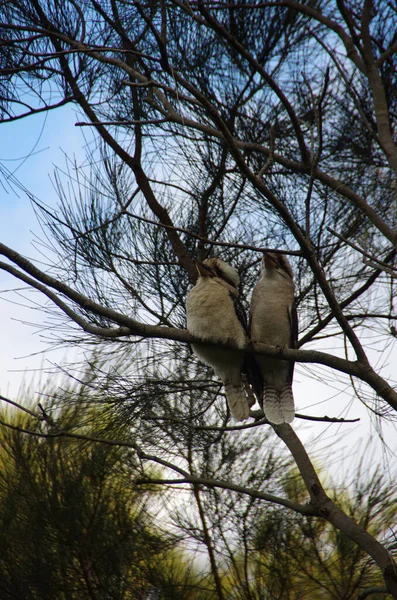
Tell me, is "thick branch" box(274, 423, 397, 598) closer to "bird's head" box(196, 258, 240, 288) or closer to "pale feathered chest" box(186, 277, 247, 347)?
"pale feathered chest" box(186, 277, 247, 347)

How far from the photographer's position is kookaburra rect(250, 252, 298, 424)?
9.91ft

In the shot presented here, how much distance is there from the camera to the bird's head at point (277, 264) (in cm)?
307

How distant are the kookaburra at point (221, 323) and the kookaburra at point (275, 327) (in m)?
0.10

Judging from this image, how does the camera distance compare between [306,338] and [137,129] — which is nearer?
[306,338]

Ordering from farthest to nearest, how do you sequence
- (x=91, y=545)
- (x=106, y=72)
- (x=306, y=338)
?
1. (x=106, y=72)
2. (x=91, y=545)
3. (x=306, y=338)

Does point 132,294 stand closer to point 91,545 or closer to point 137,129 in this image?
point 137,129

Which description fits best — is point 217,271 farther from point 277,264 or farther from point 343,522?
point 343,522

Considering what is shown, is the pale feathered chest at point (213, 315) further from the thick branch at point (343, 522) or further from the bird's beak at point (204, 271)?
the thick branch at point (343, 522)

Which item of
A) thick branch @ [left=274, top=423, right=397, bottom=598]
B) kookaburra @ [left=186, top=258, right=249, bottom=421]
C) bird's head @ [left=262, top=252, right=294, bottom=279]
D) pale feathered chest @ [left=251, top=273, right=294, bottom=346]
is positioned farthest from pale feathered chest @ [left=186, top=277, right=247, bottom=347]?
thick branch @ [left=274, top=423, right=397, bottom=598]

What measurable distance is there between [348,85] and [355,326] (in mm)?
1259

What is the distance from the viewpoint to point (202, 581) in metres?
3.62

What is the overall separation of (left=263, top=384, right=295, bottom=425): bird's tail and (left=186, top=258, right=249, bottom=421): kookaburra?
0.10 m

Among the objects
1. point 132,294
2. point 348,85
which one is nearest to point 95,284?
point 132,294

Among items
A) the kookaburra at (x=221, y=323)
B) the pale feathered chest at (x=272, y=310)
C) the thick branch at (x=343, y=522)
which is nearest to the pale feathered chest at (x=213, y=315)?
the kookaburra at (x=221, y=323)
